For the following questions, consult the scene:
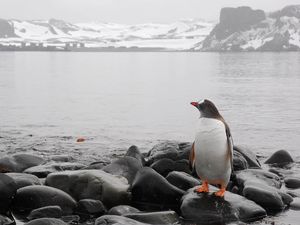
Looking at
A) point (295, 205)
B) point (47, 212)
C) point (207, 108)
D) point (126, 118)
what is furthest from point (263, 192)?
point (126, 118)

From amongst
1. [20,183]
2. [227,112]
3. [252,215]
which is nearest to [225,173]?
[252,215]

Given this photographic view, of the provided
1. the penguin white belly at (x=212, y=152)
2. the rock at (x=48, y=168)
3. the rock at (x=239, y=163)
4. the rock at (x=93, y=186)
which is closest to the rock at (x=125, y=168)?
the rock at (x=93, y=186)

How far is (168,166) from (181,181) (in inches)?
46.9

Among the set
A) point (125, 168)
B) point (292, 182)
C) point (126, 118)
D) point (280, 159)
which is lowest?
point (126, 118)

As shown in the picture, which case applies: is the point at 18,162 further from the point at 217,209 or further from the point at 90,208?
the point at 217,209

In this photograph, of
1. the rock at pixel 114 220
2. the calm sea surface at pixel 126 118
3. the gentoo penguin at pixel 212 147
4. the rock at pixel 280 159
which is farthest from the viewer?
the calm sea surface at pixel 126 118

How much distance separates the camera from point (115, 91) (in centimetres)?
4000

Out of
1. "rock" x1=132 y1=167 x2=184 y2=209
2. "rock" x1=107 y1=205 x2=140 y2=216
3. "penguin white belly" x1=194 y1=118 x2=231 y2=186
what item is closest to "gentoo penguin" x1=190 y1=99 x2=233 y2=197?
A: "penguin white belly" x1=194 y1=118 x2=231 y2=186

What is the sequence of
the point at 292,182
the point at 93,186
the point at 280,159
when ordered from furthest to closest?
the point at 280,159
the point at 292,182
the point at 93,186

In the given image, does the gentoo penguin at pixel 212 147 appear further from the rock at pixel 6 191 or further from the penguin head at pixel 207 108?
the rock at pixel 6 191

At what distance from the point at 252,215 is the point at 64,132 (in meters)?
12.3

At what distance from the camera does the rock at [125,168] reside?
11320mm

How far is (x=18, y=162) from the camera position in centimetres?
1264

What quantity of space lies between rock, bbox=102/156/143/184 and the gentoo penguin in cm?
159
